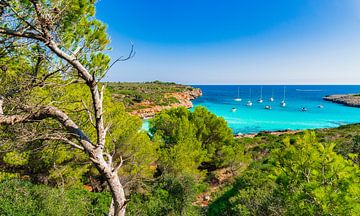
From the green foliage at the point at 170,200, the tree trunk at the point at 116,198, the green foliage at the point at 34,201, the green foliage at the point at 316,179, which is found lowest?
the green foliage at the point at 170,200

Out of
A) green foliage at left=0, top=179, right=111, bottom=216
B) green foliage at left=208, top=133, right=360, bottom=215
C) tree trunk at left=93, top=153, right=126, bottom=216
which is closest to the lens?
tree trunk at left=93, top=153, right=126, bottom=216

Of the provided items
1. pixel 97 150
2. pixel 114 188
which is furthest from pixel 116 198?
pixel 97 150

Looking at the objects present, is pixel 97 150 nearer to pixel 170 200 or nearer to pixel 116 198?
pixel 116 198

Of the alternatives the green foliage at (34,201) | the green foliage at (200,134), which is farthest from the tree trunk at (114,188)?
the green foliage at (200,134)

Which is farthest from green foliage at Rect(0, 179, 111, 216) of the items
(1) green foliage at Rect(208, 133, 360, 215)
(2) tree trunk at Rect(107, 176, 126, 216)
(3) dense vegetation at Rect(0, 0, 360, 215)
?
(1) green foliage at Rect(208, 133, 360, 215)

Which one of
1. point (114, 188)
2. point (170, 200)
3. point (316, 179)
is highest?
point (114, 188)

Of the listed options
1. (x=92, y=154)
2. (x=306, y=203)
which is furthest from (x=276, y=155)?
(x=92, y=154)

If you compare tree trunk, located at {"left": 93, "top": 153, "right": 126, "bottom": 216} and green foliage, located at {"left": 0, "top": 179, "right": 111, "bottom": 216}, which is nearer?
tree trunk, located at {"left": 93, "top": 153, "right": 126, "bottom": 216}

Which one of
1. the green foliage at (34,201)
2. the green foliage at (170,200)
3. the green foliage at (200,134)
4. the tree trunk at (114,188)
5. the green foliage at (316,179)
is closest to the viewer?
the tree trunk at (114,188)

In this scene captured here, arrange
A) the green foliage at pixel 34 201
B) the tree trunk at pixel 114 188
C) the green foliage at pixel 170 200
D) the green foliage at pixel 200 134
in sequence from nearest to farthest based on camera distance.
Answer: the tree trunk at pixel 114 188 < the green foliage at pixel 34 201 < the green foliage at pixel 170 200 < the green foliage at pixel 200 134

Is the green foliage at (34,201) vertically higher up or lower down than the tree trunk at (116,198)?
lower down

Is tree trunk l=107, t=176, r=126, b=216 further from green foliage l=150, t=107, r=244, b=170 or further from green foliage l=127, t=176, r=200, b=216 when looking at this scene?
green foliage l=150, t=107, r=244, b=170

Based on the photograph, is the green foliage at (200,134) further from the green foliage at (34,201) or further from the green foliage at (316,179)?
the green foliage at (316,179)

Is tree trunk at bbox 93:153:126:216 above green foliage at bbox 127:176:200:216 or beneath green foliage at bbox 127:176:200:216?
above
